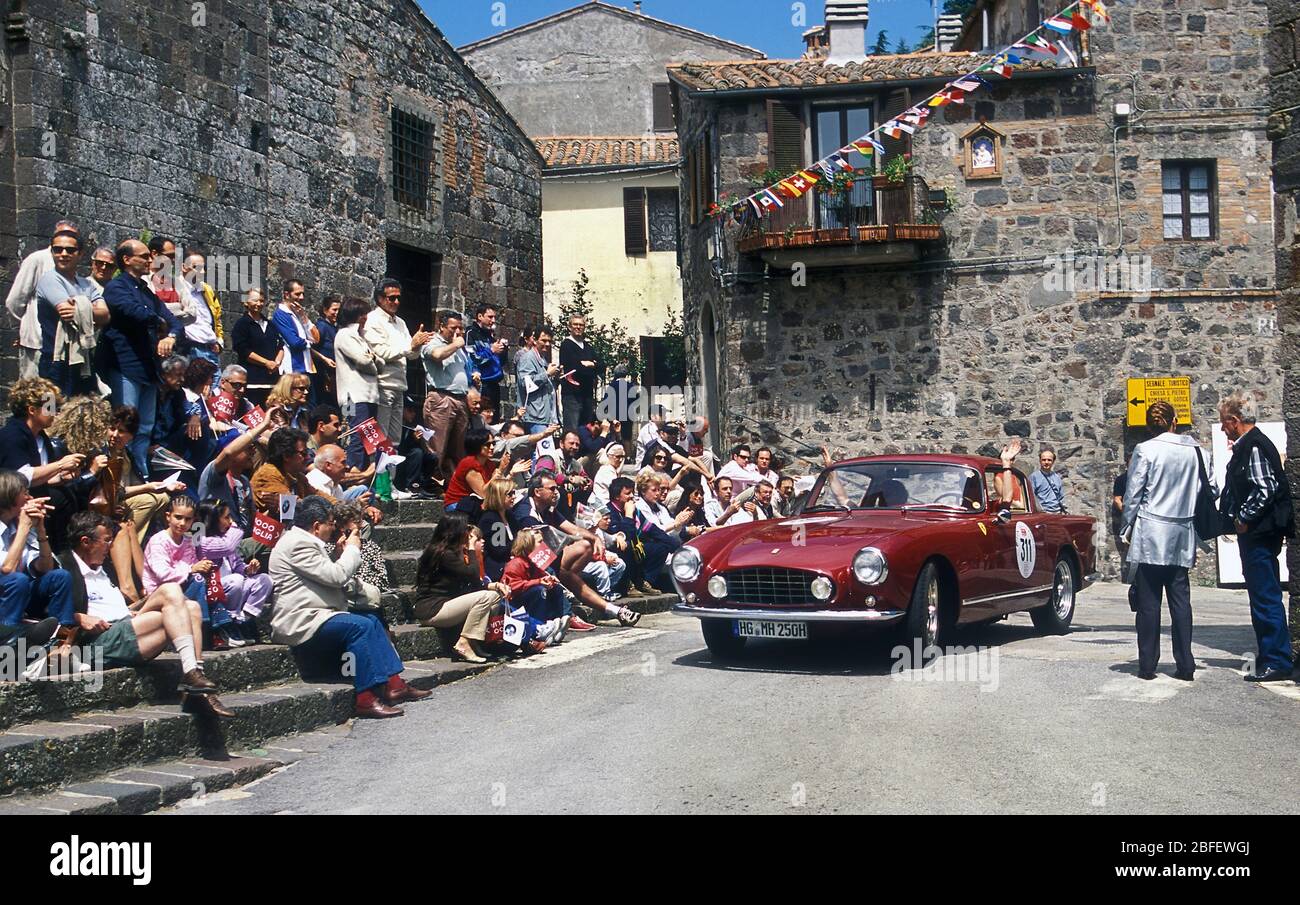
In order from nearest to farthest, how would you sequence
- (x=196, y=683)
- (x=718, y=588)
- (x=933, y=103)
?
1. (x=196, y=683)
2. (x=718, y=588)
3. (x=933, y=103)

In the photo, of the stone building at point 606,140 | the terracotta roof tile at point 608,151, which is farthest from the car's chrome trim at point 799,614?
the terracotta roof tile at point 608,151

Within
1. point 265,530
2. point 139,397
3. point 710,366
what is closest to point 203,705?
point 265,530

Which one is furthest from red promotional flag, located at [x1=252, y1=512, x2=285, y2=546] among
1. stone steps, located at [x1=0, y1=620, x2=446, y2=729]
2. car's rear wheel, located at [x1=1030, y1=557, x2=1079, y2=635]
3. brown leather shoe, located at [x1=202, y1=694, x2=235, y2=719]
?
car's rear wheel, located at [x1=1030, y1=557, x2=1079, y2=635]

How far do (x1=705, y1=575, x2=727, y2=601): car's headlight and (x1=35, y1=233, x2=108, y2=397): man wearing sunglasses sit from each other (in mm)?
4865

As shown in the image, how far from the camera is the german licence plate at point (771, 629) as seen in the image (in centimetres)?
1055

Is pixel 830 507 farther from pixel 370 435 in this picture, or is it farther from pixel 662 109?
pixel 662 109

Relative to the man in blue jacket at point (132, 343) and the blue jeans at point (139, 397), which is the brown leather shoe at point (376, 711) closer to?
the man in blue jacket at point (132, 343)

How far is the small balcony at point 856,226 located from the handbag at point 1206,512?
1251 centimetres

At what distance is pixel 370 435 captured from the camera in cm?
1375

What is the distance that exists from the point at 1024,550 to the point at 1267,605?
2351 mm

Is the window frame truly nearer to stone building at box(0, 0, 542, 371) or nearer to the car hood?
stone building at box(0, 0, 542, 371)

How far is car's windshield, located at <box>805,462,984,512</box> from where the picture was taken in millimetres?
12070

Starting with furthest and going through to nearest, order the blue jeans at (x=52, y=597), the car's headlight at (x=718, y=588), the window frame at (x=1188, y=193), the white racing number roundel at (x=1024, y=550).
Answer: the window frame at (x=1188, y=193) < the white racing number roundel at (x=1024, y=550) < the car's headlight at (x=718, y=588) < the blue jeans at (x=52, y=597)

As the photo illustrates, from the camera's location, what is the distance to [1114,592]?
19766mm
